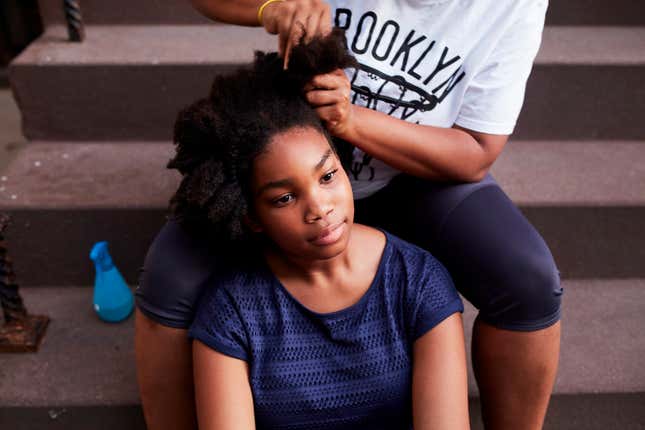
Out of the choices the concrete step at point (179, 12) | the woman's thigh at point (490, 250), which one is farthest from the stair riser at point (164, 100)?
the woman's thigh at point (490, 250)

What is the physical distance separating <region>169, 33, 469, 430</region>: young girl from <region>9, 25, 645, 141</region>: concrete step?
0.99m

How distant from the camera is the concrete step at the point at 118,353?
5.37ft

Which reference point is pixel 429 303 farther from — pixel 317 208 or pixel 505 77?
pixel 505 77

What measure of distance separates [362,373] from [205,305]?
33 centimetres

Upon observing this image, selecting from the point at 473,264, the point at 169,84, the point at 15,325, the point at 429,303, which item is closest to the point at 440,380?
the point at 429,303

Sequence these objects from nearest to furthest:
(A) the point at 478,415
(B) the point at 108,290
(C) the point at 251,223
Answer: (C) the point at 251,223 → (A) the point at 478,415 → (B) the point at 108,290

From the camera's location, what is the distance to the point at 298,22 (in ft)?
3.48

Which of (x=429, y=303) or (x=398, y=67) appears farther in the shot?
(x=398, y=67)

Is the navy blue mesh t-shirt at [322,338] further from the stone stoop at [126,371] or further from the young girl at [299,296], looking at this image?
the stone stoop at [126,371]

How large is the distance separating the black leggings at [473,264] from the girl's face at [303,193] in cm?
22

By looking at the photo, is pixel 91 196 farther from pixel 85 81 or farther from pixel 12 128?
pixel 12 128

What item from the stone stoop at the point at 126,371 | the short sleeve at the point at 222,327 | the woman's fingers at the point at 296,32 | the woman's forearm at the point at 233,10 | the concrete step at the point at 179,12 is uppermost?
the woman's fingers at the point at 296,32

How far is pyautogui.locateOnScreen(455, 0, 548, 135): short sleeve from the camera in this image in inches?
49.7

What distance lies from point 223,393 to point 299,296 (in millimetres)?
228
